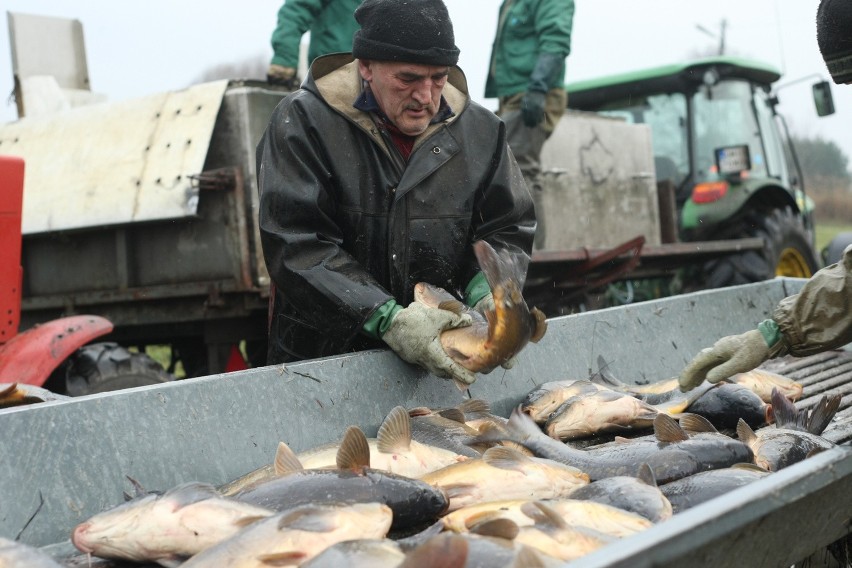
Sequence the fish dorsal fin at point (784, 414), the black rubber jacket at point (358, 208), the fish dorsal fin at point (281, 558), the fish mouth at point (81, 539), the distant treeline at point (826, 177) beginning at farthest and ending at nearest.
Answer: the distant treeline at point (826, 177) → the black rubber jacket at point (358, 208) → the fish dorsal fin at point (784, 414) → the fish mouth at point (81, 539) → the fish dorsal fin at point (281, 558)

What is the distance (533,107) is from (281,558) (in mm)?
6421

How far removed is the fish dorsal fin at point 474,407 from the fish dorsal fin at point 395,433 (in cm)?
67

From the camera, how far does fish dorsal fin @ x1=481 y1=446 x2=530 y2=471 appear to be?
3117mm

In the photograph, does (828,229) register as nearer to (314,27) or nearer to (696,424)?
(314,27)

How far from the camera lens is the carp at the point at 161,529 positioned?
252cm

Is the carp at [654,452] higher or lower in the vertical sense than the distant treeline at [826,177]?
higher

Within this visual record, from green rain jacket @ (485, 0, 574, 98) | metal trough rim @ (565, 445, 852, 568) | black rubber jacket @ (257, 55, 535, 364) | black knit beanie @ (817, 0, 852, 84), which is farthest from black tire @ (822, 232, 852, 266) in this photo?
metal trough rim @ (565, 445, 852, 568)

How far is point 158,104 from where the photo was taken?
7309mm

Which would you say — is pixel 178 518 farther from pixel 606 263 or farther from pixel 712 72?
pixel 712 72

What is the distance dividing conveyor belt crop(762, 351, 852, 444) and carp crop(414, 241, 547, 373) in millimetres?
1333

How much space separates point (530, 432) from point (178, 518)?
144 cm

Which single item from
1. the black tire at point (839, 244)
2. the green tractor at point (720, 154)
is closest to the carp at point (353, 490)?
the green tractor at point (720, 154)

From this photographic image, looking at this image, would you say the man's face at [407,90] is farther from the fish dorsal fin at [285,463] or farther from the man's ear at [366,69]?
the fish dorsal fin at [285,463]

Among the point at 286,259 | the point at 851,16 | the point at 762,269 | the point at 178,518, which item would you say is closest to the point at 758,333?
the point at 851,16
